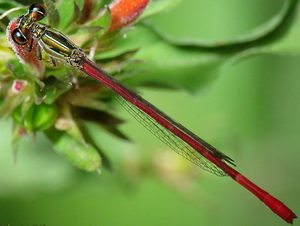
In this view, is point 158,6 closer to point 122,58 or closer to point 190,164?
point 122,58

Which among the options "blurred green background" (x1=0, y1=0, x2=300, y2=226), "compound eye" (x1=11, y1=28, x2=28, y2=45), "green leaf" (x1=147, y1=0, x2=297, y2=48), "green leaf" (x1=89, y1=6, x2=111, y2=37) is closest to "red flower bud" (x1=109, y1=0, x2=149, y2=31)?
"green leaf" (x1=89, y1=6, x2=111, y2=37)

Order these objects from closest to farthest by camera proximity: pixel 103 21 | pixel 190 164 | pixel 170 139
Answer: pixel 103 21
pixel 170 139
pixel 190 164

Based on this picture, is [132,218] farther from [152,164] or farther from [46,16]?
[46,16]

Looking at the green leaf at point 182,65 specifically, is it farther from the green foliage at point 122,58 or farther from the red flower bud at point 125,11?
the red flower bud at point 125,11

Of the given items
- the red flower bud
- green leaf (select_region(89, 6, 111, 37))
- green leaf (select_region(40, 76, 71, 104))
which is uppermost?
the red flower bud

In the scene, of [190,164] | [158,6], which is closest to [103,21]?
[158,6]

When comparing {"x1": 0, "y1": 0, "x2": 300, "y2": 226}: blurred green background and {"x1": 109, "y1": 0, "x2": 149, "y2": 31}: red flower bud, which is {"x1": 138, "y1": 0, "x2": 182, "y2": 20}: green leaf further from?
{"x1": 0, "y1": 0, "x2": 300, "y2": 226}: blurred green background
